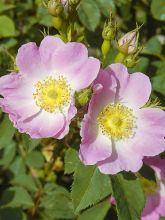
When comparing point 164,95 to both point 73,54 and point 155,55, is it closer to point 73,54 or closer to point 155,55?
point 155,55

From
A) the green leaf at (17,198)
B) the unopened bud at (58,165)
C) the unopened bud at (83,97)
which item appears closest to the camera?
the unopened bud at (83,97)

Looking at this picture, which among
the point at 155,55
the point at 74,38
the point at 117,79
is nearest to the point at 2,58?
the point at 74,38

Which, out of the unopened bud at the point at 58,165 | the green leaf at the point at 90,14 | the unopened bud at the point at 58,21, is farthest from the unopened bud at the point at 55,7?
the unopened bud at the point at 58,165

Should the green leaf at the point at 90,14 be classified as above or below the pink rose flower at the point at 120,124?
above

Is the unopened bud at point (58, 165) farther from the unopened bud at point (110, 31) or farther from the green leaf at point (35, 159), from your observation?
the unopened bud at point (110, 31)

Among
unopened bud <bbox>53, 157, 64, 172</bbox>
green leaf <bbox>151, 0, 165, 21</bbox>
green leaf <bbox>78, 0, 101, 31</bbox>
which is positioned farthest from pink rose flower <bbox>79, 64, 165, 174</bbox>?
unopened bud <bbox>53, 157, 64, 172</bbox>
